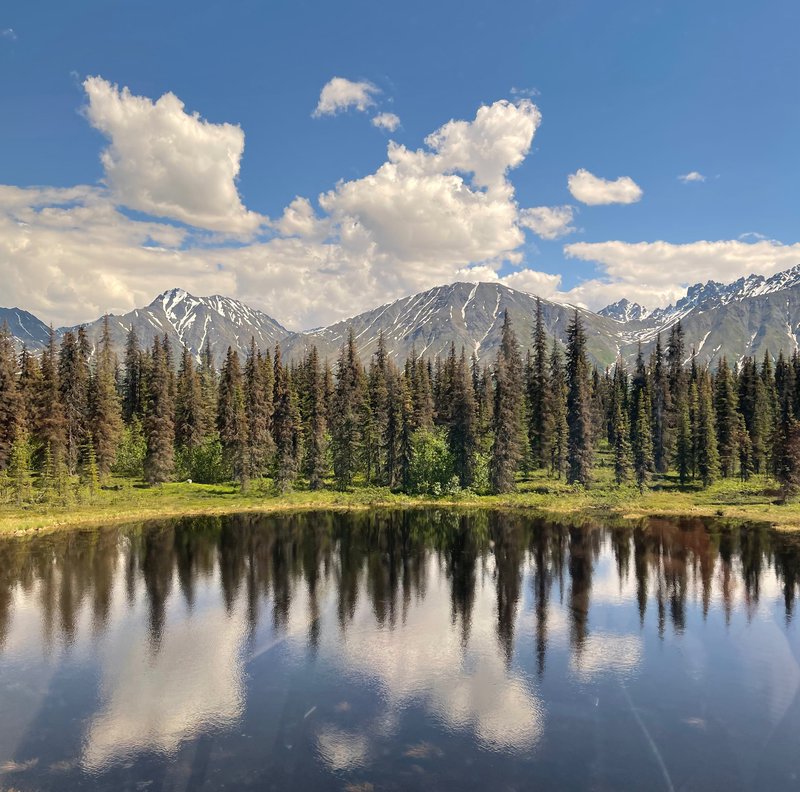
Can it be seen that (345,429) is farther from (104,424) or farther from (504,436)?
(104,424)

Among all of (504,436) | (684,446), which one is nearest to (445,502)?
(504,436)

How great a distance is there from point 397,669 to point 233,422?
2672 inches

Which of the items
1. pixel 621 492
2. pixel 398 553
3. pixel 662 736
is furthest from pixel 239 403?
pixel 662 736

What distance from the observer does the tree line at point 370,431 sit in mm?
83375

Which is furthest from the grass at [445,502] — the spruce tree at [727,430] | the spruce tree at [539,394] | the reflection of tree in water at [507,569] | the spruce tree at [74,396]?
the reflection of tree in water at [507,569]

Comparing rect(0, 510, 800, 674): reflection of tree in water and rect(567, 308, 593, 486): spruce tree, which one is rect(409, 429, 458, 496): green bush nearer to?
rect(567, 308, 593, 486): spruce tree

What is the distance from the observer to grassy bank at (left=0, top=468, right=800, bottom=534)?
225 ft

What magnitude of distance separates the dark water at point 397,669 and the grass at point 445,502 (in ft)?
52.9

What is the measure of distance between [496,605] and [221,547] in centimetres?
2771

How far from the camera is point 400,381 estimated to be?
311 feet

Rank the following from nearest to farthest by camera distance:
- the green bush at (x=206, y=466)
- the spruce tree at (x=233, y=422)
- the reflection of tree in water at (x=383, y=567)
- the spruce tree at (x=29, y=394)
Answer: the reflection of tree in water at (x=383, y=567) → the spruce tree at (x=29, y=394) → the spruce tree at (x=233, y=422) → the green bush at (x=206, y=466)

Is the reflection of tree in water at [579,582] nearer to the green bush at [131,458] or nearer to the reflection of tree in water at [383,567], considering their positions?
the reflection of tree in water at [383,567]

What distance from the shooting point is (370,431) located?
94.8m

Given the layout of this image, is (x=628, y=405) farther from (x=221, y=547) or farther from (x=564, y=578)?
(x=221, y=547)
